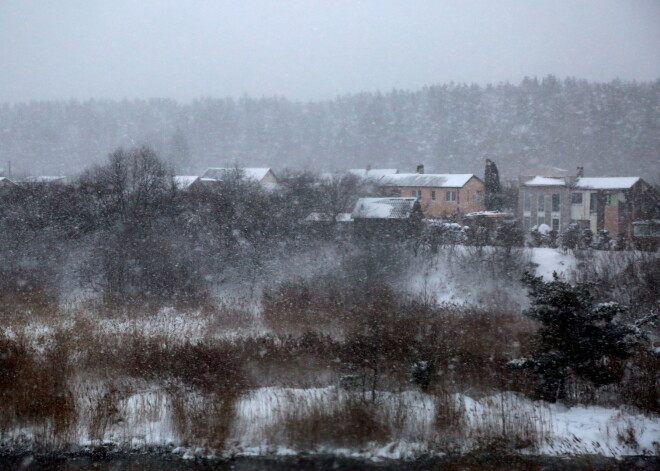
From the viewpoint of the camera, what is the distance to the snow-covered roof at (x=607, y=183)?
28.2 m

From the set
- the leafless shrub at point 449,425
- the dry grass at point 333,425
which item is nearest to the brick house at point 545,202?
the leafless shrub at point 449,425

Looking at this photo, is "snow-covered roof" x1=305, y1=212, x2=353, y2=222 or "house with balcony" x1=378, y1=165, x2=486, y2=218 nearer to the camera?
"snow-covered roof" x1=305, y1=212, x2=353, y2=222

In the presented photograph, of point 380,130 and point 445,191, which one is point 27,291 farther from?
point 380,130

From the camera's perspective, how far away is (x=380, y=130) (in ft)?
206

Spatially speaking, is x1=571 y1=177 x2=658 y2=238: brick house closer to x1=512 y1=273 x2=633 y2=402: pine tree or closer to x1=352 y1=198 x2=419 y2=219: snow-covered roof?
x1=352 y1=198 x2=419 y2=219: snow-covered roof

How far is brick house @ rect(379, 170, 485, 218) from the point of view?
32406 mm

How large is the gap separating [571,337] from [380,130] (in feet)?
185

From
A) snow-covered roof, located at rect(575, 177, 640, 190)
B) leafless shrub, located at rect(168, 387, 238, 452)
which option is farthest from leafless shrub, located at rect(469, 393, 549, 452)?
snow-covered roof, located at rect(575, 177, 640, 190)

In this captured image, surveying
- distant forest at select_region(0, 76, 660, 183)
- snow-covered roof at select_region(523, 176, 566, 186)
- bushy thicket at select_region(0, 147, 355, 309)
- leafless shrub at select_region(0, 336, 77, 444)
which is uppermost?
distant forest at select_region(0, 76, 660, 183)

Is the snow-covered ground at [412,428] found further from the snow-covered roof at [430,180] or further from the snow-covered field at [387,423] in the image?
the snow-covered roof at [430,180]

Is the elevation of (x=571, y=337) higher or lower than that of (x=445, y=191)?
lower

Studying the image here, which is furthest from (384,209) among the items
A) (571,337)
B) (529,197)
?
(571,337)

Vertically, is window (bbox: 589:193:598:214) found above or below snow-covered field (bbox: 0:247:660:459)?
above

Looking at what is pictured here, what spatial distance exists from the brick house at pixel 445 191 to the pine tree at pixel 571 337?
23996mm
